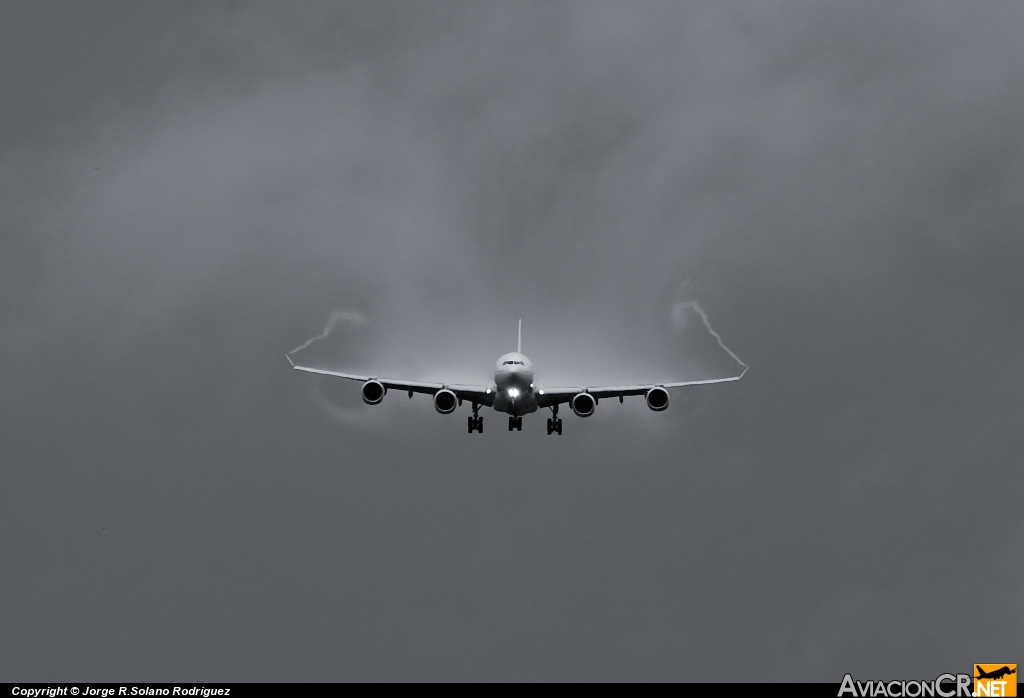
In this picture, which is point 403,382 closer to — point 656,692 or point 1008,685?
point 656,692

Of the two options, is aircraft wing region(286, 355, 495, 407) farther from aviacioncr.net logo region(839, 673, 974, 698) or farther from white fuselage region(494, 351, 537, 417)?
aviacioncr.net logo region(839, 673, 974, 698)

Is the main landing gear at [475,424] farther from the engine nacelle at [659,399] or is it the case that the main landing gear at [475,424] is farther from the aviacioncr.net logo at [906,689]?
the aviacioncr.net logo at [906,689]

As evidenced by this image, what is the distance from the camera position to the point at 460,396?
148 meters

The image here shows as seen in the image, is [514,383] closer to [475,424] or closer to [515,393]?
[515,393]

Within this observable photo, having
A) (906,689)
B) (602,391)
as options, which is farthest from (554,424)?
(906,689)

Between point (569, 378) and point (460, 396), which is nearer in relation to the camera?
point (460, 396)

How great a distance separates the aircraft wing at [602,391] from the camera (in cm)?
14738

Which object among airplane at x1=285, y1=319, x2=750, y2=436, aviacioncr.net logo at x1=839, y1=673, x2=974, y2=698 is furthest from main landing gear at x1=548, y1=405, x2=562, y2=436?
aviacioncr.net logo at x1=839, y1=673, x2=974, y2=698

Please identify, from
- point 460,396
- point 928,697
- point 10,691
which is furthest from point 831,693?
point 10,691

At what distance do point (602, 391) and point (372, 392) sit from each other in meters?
16.4

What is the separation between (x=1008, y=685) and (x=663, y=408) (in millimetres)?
29621

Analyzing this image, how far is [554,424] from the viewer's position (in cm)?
15100

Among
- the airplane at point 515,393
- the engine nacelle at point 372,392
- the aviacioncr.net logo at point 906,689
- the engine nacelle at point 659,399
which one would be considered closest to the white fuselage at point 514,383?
the airplane at point 515,393

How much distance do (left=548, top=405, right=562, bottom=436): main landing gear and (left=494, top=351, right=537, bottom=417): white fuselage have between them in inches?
214
